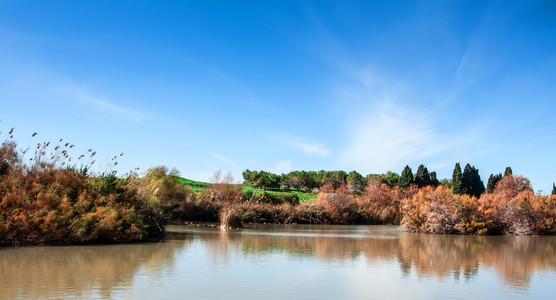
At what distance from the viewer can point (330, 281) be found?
10.1 meters

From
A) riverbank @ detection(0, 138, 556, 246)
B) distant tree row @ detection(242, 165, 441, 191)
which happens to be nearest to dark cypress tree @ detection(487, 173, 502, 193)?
distant tree row @ detection(242, 165, 441, 191)

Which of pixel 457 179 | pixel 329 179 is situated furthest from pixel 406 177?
pixel 329 179

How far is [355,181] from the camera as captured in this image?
370 ft

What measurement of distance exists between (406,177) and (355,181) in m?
33.9

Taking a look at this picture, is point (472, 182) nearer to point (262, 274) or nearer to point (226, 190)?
point (226, 190)

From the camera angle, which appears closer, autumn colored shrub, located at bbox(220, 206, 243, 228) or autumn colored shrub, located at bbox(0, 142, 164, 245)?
autumn colored shrub, located at bbox(0, 142, 164, 245)

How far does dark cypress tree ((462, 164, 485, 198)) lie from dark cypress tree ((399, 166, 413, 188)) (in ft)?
30.4

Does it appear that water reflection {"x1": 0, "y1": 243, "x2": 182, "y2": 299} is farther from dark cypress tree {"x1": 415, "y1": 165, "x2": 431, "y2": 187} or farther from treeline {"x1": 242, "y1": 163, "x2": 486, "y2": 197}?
dark cypress tree {"x1": 415, "y1": 165, "x2": 431, "y2": 187}

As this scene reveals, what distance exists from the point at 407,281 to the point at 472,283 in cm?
160

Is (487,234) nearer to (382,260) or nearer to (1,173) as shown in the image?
(382,260)

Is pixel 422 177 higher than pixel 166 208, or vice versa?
pixel 422 177

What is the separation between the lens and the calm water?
8.63m

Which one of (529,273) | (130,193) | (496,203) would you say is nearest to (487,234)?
(496,203)

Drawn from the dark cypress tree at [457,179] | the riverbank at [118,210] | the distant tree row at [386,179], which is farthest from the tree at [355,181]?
the riverbank at [118,210]
